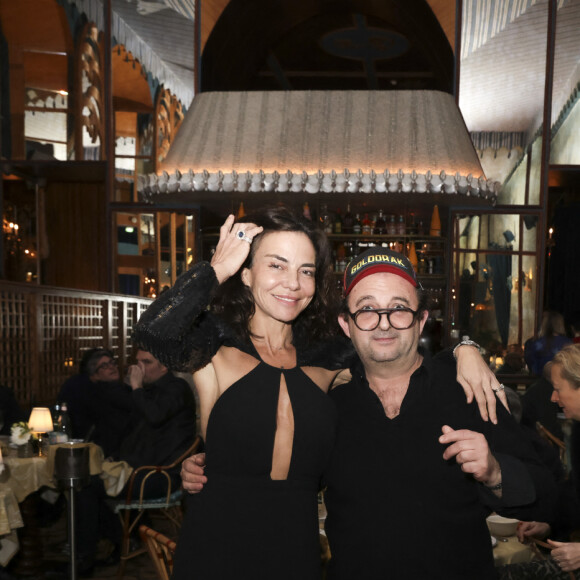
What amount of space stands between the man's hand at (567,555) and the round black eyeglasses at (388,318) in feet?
3.80

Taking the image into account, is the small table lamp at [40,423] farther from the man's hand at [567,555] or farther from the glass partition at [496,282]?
the glass partition at [496,282]

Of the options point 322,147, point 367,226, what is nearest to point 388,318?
point 322,147

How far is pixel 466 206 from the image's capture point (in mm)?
7707

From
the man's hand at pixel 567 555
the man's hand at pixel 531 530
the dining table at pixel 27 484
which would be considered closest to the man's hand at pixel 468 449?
the man's hand at pixel 567 555

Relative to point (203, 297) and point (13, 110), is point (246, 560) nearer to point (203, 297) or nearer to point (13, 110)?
point (203, 297)

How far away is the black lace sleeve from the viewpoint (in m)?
1.57

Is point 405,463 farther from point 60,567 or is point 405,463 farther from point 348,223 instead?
point 348,223

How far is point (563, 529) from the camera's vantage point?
2.34 m

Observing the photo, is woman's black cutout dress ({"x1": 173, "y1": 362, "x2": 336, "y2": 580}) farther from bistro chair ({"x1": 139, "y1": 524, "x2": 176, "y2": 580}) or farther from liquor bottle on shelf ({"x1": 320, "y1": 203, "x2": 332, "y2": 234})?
liquor bottle on shelf ({"x1": 320, "y1": 203, "x2": 332, "y2": 234})

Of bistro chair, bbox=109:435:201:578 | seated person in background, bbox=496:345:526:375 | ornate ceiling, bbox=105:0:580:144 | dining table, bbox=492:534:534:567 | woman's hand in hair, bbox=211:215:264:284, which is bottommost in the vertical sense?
bistro chair, bbox=109:435:201:578

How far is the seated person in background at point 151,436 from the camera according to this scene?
439 cm

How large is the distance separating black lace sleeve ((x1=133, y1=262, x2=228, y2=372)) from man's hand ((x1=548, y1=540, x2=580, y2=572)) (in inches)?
57.9

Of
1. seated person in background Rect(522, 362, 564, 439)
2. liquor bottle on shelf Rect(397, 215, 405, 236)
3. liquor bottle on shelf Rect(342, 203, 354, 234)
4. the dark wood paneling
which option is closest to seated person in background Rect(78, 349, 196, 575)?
seated person in background Rect(522, 362, 564, 439)

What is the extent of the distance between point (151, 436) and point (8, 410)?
103 centimetres
